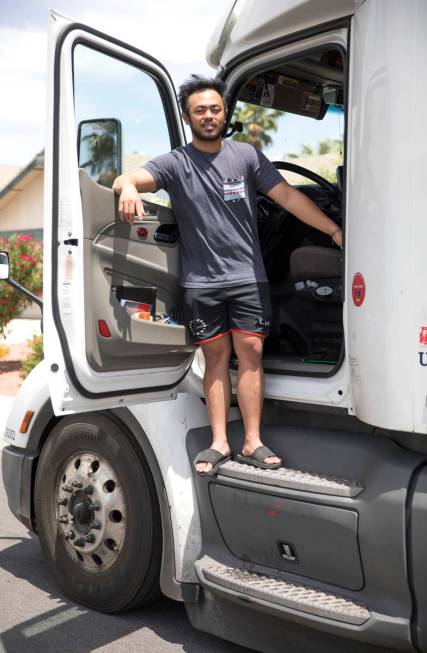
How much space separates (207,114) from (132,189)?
0.51m

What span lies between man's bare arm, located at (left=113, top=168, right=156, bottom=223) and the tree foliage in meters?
9.77

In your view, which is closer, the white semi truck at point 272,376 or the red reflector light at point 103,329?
the white semi truck at point 272,376

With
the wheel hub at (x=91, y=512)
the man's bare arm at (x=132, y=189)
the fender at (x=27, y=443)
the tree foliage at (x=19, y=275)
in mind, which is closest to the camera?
the man's bare arm at (x=132, y=189)

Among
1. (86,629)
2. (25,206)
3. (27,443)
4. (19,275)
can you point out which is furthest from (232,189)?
(25,206)

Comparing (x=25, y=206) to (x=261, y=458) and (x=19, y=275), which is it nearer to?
(x=19, y=275)

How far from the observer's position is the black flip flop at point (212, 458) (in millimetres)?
3315

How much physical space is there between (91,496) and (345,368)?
1.47 meters

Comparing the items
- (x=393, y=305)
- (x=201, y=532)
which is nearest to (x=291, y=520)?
(x=201, y=532)

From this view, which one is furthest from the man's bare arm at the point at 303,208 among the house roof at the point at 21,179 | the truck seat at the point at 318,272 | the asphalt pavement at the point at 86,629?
the house roof at the point at 21,179

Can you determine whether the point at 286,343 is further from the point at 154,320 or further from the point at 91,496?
the point at 91,496

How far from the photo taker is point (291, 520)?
305 cm

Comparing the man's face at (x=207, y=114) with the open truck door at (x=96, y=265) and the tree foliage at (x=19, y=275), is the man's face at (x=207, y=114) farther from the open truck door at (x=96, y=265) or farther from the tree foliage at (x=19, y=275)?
the tree foliage at (x=19, y=275)

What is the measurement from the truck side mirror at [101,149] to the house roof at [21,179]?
2492 cm

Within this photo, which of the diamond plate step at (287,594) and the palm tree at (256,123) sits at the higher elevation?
the palm tree at (256,123)
